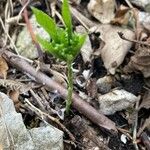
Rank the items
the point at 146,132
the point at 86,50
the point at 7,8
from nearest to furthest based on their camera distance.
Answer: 1. the point at 146,132
2. the point at 86,50
3. the point at 7,8

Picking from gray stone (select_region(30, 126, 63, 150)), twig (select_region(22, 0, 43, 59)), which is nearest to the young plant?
gray stone (select_region(30, 126, 63, 150))

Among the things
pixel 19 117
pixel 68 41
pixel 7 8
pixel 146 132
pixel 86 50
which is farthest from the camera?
pixel 7 8

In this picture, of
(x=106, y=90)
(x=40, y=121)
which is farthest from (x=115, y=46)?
(x=40, y=121)

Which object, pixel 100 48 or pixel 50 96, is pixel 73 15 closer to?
pixel 100 48

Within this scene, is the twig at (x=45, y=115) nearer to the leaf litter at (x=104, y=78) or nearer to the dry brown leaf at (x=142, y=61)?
the leaf litter at (x=104, y=78)

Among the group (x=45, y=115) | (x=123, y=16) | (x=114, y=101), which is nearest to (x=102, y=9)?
(x=123, y=16)

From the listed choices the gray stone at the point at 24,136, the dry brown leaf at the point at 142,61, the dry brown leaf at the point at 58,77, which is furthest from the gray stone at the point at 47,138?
the dry brown leaf at the point at 142,61
